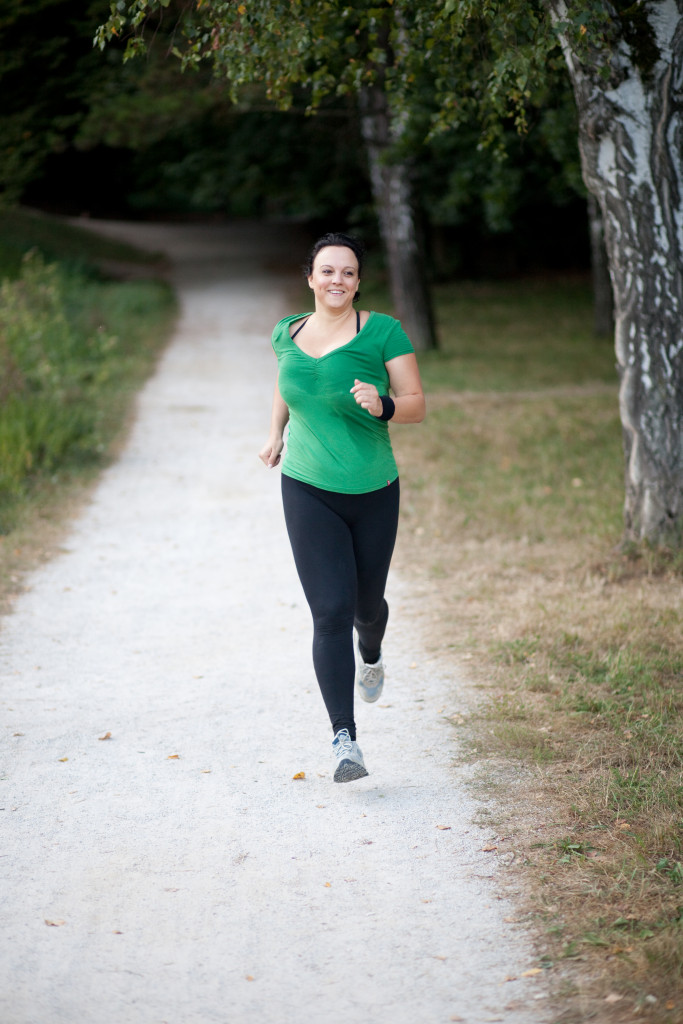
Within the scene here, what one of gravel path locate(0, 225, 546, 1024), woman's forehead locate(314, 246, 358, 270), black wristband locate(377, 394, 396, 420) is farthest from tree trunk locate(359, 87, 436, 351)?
black wristband locate(377, 394, 396, 420)

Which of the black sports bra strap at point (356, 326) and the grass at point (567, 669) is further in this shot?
the black sports bra strap at point (356, 326)

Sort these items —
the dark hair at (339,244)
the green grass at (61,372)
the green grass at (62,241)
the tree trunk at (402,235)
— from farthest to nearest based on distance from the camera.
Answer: the green grass at (62,241) → the tree trunk at (402,235) → the green grass at (61,372) → the dark hair at (339,244)

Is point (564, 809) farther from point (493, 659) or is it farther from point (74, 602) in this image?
point (74, 602)

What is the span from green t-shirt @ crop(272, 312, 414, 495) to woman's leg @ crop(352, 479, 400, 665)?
0.24ft

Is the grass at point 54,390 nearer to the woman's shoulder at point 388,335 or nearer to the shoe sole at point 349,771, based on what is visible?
the shoe sole at point 349,771

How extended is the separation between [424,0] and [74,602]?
4.12 meters

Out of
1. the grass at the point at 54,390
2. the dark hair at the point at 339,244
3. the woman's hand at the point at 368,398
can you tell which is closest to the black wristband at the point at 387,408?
the woman's hand at the point at 368,398

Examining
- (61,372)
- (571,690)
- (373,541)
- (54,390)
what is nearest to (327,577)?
(373,541)

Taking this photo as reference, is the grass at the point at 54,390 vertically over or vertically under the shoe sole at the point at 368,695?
over

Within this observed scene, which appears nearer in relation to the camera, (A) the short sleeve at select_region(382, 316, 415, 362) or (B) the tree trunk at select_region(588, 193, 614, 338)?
(A) the short sleeve at select_region(382, 316, 415, 362)

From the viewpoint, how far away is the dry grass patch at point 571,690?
3016mm

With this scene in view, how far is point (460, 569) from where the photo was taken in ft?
22.7

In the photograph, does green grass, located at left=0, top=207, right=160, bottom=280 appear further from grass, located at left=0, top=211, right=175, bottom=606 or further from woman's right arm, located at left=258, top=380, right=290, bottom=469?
woman's right arm, located at left=258, top=380, right=290, bottom=469

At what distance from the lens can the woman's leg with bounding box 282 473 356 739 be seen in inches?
155
